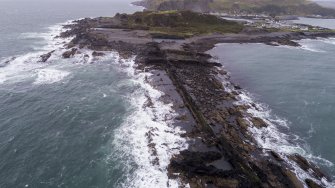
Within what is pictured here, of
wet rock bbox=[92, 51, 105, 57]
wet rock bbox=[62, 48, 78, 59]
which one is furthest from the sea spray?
wet rock bbox=[62, 48, 78, 59]

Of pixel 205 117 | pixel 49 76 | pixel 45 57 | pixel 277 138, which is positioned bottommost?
pixel 277 138

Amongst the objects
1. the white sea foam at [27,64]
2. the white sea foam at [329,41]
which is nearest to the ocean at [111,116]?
the white sea foam at [27,64]

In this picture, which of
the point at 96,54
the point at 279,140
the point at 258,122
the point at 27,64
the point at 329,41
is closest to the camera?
the point at 279,140

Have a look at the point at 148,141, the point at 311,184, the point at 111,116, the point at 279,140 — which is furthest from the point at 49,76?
the point at 311,184

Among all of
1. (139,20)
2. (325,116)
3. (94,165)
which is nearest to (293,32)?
→ (139,20)

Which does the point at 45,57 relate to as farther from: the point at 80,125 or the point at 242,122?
the point at 242,122

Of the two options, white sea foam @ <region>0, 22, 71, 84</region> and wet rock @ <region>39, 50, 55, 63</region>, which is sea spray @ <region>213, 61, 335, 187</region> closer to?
white sea foam @ <region>0, 22, 71, 84</region>
